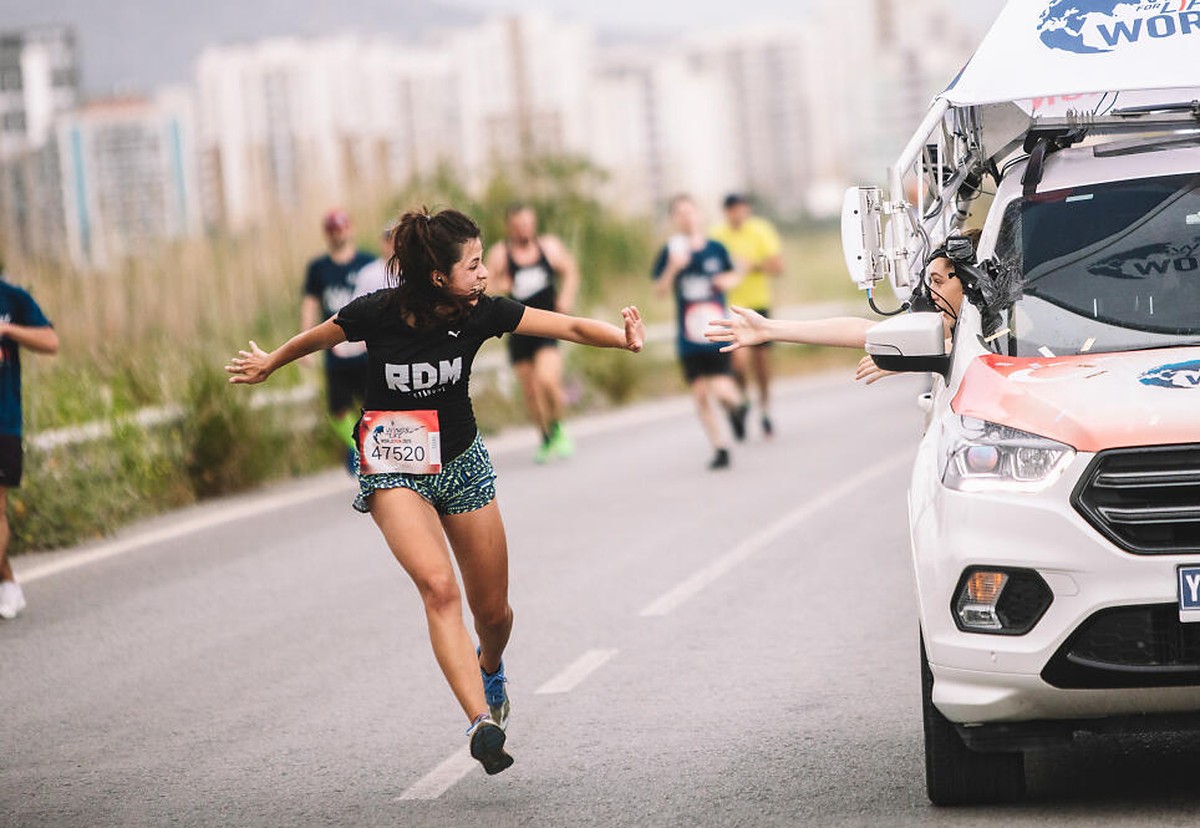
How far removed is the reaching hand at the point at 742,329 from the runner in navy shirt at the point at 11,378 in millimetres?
4912

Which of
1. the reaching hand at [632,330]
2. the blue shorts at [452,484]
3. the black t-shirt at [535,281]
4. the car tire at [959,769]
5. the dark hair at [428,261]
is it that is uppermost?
the dark hair at [428,261]

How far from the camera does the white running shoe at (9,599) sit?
11.0 m

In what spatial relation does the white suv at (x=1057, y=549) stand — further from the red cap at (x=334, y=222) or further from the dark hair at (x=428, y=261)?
the red cap at (x=334, y=222)

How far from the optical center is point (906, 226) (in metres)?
8.09

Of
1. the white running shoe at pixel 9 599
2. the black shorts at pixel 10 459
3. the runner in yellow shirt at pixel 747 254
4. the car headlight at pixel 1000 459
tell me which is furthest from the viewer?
the runner in yellow shirt at pixel 747 254

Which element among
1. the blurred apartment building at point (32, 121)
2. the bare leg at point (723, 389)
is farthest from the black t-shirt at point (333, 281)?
the blurred apartment building at point (32, 121)

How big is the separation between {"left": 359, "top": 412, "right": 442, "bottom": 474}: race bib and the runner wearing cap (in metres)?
9.55

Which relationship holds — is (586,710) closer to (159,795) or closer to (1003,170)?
(159,795)

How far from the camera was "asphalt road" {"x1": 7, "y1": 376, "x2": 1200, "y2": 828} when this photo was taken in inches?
257

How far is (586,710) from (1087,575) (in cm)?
302

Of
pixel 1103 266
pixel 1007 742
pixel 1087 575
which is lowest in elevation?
pixel 1007 742

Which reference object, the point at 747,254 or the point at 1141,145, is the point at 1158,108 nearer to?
the point at 1141,145

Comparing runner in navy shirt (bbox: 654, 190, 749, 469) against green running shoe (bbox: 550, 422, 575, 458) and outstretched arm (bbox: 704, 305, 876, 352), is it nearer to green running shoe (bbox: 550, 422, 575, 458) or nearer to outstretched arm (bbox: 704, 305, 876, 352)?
green running shoe (bbox: 550, 422, 575, 458)

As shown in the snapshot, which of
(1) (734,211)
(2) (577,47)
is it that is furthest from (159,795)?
(2) (577,47)
